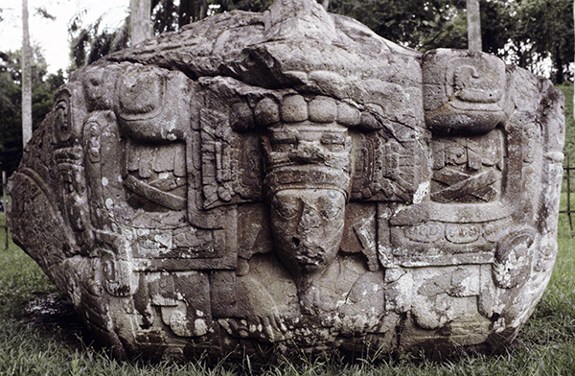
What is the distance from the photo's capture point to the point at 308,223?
2.86 meters

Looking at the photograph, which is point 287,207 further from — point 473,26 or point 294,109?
point 473,26

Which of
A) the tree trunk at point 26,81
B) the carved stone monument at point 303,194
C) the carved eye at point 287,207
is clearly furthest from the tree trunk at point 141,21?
the carved eye at point 287,207

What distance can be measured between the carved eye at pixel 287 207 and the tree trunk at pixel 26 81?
31.7 ft

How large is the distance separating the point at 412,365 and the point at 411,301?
1.03 ft

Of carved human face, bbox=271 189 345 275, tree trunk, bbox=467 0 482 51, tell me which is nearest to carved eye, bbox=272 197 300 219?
carved human face, bbox=271 189 345 275

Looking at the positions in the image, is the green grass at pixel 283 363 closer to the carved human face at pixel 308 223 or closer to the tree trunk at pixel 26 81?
the carved human face at pixel 308 223

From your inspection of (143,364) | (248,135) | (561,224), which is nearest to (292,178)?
(248,135)

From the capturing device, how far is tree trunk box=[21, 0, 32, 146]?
11.5 m

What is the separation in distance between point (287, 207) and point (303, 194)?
0.10 m

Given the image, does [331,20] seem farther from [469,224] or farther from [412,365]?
[412,365]

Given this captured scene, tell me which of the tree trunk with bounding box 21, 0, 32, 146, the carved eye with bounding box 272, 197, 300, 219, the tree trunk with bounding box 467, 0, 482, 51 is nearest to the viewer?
the carved eye with bounding box 272, 197, 300, 219

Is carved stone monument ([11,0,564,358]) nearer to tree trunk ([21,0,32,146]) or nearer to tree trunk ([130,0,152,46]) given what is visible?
tree trunk ([130,0,152,46])

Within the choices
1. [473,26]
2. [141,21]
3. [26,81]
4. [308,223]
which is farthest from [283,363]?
[26,81]

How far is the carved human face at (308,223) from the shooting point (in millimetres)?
2863
